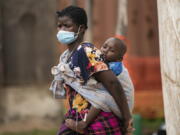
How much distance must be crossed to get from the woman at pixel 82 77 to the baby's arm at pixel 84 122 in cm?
2

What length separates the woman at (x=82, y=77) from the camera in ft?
15.0

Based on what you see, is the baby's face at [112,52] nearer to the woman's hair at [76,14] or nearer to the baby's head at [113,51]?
the baby's head at [113,51]

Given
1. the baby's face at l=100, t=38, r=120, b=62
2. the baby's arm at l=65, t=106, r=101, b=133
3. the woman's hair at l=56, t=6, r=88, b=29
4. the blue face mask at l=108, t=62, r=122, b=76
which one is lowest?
the baby's arm at l=65, t=106, r=101, b=133

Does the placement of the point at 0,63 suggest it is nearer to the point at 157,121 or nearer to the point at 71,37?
the point at 157,121

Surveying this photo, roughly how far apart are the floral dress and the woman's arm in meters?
0.04

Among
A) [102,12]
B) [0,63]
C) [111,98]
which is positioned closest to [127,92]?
[111,98]

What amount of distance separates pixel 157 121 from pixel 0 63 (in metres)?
A: 2.84

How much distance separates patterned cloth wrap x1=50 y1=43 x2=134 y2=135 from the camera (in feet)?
15.0

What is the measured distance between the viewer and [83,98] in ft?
15.3

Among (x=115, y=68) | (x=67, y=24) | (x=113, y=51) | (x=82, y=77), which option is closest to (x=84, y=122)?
(x=82, y=77)

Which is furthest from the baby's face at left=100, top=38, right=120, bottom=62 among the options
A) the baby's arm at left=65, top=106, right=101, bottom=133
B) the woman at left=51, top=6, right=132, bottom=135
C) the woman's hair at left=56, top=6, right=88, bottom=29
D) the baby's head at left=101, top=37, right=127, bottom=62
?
the baby's arm at left=65, top=106, right=101, bottom=133

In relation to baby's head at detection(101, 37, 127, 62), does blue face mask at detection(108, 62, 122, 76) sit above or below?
below

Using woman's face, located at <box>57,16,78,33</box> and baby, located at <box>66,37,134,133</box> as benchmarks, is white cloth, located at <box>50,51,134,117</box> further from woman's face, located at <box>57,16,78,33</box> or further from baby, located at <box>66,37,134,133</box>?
woman's face, located at <box>57,16,78,33</box>

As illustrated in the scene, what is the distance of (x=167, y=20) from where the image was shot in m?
4.59
